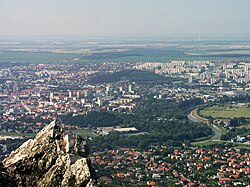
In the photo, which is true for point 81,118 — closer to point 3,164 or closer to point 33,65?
point 3,164

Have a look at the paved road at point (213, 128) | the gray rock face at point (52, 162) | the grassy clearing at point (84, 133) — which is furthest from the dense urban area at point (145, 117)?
the gray rock face at point (52, 162)

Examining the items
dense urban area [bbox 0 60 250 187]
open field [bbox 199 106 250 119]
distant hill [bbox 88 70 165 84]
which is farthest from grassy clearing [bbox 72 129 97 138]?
distant hill [bbox 88 70 165 84]

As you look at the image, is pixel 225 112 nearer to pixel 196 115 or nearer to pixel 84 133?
pixel 196 115

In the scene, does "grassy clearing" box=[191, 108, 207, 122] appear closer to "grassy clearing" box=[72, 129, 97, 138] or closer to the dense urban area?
the dense urban area

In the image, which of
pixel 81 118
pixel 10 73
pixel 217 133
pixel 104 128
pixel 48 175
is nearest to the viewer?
pixel 48 175

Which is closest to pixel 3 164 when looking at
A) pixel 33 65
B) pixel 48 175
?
pixel 48 175

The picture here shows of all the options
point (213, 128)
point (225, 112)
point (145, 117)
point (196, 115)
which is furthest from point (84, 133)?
point (225, 112)
